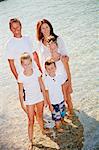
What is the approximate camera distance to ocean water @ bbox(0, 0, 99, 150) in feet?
21.9

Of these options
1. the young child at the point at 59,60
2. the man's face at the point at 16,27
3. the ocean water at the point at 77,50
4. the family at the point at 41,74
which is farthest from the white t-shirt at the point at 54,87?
the man's face at the point at 16,27

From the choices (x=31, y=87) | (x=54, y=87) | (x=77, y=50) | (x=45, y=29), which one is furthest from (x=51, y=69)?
(x=77, y=50)

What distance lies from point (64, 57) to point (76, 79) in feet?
8.50

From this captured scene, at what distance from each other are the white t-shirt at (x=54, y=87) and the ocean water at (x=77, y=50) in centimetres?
74

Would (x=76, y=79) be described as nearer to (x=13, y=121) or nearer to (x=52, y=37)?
(x=13, y=121)

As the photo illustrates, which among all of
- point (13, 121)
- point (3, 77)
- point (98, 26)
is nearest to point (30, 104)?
point (13, 121)

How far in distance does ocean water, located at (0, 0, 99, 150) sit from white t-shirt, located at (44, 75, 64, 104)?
0.74 m

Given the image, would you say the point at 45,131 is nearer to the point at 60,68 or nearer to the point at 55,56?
the point at 60,68


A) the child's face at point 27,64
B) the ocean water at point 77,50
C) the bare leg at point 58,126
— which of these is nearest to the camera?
the child's face at point 27,64

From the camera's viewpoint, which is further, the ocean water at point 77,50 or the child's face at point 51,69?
the ocean water at point 77,50

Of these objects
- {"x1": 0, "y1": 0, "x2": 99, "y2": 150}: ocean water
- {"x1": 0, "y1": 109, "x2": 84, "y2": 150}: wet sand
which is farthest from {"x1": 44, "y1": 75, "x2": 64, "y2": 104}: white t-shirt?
{"x1": 0, "y1": 0, "x2": 99, "y2": 150}: ocean water

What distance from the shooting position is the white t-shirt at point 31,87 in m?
5.52

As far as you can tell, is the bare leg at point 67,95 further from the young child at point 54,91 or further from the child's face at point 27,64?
the child's face at point 27,64

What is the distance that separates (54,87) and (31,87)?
1.44 feet
